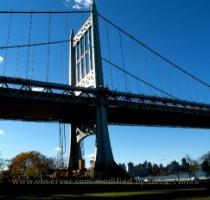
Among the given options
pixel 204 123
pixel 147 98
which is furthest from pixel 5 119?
pixel 204 123

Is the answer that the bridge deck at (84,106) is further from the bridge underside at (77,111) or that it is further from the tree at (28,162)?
the tree at (28,162)

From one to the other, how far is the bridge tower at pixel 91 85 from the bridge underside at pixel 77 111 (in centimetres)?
189

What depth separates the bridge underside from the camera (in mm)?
49656

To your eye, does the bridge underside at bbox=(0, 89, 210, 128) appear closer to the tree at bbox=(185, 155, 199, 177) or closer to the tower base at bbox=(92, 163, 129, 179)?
the tower base at bbox=(92, 163, 129, 179)

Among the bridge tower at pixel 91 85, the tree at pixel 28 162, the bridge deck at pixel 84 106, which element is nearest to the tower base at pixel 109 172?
the bridge tower at pixel 91 85

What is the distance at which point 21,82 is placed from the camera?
4766 centimetres

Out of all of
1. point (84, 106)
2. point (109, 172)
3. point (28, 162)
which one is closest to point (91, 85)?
point (84, 106)

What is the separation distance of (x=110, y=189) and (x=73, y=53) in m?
36.6

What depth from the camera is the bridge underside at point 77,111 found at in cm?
4966

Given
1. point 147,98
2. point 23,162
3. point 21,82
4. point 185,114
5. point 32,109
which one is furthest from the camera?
point 23,162

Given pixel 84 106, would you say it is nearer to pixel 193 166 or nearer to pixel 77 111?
pixel 77 111

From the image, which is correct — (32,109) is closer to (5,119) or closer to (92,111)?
(5,119)

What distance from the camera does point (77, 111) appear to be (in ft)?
184

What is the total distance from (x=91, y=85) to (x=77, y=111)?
474 centimetres
